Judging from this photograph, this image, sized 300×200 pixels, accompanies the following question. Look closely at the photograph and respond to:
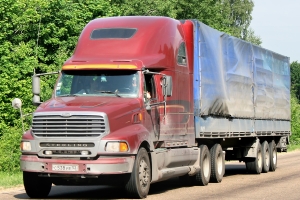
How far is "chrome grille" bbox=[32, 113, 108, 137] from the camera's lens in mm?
14172

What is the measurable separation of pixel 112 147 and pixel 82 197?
5.82 feet

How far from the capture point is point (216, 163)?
20.1m

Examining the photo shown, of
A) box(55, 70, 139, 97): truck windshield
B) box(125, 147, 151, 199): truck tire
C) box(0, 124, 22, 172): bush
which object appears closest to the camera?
box(125, 147, 151, 199): truck tire

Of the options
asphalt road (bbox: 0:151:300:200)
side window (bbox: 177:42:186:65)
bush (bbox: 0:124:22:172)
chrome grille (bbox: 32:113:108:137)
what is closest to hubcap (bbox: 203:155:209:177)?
asphalt road (bbox: 0:151:300:200)

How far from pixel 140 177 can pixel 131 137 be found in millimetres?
868

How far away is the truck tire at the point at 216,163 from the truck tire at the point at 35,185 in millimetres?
5713

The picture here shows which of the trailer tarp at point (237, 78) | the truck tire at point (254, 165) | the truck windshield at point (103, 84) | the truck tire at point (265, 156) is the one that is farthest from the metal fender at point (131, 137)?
the truck tire at point (265, 156)

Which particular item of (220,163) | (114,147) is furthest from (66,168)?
(220,163)

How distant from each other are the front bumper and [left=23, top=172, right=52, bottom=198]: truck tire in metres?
0.56

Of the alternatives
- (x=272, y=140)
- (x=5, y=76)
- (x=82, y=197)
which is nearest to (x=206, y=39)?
(x=82, y=197)

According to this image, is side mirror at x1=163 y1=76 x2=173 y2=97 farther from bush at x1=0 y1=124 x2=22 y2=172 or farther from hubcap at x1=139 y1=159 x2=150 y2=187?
bush at x1=0 y1=124 x2=22 y2=172

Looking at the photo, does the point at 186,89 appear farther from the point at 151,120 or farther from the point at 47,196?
the point at 47,196

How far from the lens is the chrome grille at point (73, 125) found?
14172 millimetres

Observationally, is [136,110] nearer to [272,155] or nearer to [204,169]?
[204,169]
